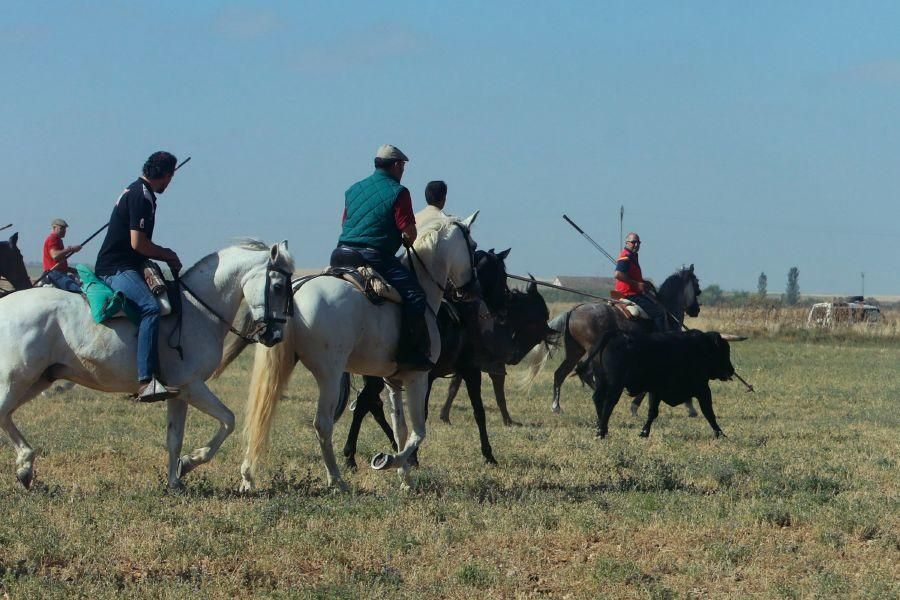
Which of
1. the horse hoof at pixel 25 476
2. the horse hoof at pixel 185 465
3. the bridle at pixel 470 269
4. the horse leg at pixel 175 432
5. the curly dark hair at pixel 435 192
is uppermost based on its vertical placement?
the curly dark hair at pixel 435 192

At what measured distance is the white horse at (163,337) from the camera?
829 cm

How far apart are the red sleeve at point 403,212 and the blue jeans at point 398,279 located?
0.29 m

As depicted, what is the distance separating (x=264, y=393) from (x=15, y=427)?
5.69 feet

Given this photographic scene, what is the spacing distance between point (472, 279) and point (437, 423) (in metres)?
5.26

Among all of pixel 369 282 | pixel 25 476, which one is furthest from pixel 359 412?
pixel 25 476

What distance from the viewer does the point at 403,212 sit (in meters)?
9.30

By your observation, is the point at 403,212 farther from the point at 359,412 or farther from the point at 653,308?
the point at 653,308

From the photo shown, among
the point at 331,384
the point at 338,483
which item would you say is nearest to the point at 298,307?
the point at 331,384

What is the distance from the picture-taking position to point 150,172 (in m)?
8.77

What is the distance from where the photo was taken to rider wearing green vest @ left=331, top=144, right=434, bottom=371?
30.7ft

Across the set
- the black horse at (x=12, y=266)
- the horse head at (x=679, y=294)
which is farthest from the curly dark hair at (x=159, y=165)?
the horse head at (x=679, y=294)

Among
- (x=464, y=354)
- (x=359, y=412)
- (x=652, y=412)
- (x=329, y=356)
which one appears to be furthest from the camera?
(x=652, y=412)

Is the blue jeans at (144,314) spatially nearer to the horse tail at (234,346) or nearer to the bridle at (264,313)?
the bridle at (264,313)

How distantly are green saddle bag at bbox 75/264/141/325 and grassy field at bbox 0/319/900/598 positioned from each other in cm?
125
